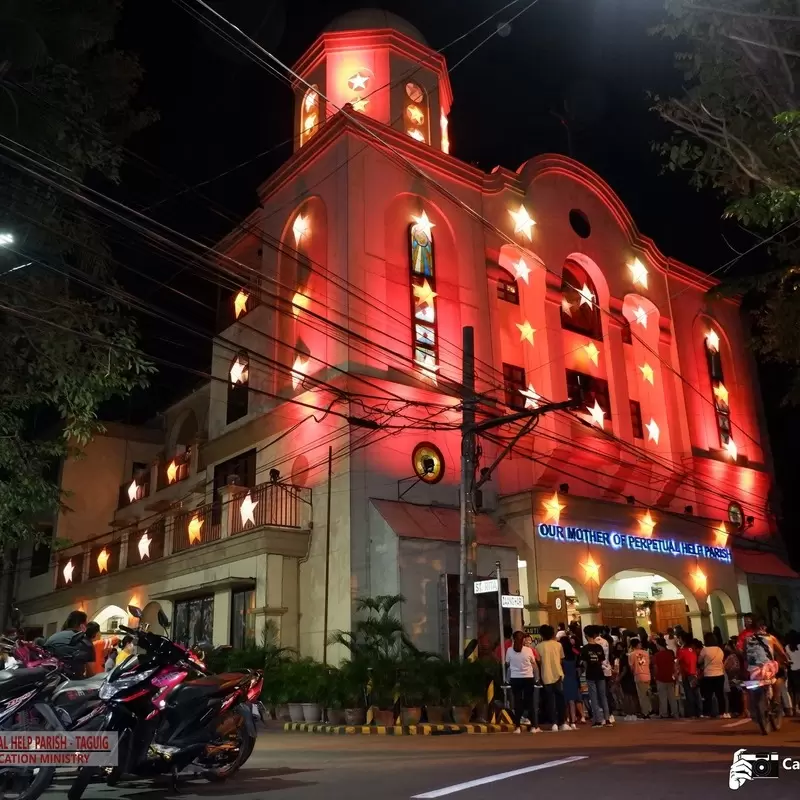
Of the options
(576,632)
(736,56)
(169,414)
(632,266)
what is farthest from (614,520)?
(169,414)

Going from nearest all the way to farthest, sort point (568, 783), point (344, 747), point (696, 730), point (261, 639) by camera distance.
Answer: point (568, 783), point (344, 747), point (696, 730), point (261, 639)

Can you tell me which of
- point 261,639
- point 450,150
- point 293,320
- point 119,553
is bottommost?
point 261,639

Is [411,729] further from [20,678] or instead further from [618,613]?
[618,613]

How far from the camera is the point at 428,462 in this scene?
19.5 m

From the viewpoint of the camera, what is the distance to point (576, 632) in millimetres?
17969

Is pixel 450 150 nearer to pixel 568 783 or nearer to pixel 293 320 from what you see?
pixel 293 320

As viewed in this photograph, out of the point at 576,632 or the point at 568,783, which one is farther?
the point at 576,632

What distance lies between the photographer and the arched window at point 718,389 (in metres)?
27.3

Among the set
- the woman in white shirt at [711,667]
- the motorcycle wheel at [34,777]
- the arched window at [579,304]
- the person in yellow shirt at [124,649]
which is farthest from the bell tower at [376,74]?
the motorcycle wheel at [34,777]

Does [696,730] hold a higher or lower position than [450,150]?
lower

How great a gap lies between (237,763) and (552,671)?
6957 mm

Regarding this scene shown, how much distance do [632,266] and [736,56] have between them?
1670cm

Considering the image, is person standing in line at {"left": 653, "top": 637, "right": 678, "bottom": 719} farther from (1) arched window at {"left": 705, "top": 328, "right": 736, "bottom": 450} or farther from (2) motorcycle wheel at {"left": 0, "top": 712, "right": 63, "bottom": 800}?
(1) arched window at {"left": 705, "top": 328, "right": 736, "bottom": 450}

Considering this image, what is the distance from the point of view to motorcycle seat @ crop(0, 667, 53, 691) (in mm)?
6141
